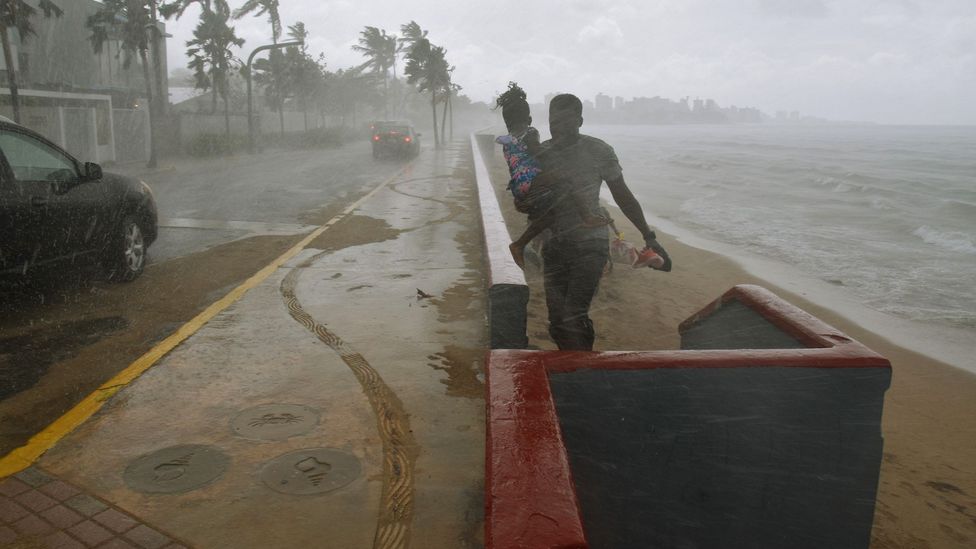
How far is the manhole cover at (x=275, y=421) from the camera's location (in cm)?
368

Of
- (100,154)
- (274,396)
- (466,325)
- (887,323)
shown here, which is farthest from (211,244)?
(100,154)

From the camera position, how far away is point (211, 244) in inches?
368

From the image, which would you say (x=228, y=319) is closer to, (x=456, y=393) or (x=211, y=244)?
(x=456, y=393)

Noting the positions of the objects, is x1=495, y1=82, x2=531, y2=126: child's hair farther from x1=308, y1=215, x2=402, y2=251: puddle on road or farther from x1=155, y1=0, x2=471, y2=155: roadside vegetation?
x1=155, y1=0, x2=471, y2=155: roadside vegetation

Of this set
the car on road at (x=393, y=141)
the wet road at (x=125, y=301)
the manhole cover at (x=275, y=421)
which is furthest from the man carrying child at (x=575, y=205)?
the car on road at (x=393, y=141)

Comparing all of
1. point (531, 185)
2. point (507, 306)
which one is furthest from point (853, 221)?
point (531, 185)

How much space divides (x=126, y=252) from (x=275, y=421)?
3990 millimetres

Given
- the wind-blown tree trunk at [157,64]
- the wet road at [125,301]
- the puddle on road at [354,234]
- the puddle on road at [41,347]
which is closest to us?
the wet road at [125,301]

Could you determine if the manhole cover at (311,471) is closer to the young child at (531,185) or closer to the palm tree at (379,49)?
the young child at (531,185)

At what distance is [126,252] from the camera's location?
6844 mm

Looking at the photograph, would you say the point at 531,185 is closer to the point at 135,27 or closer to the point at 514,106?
the point at 514,106

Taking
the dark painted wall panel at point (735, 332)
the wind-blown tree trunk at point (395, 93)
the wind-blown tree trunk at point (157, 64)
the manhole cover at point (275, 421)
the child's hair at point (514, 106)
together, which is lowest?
the manhole cover at point (275, 421)

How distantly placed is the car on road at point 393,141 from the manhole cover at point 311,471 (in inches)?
996

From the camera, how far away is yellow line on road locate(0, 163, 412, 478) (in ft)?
11.0
